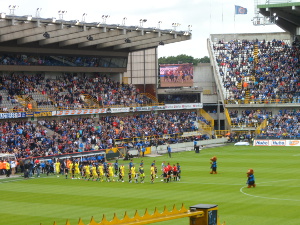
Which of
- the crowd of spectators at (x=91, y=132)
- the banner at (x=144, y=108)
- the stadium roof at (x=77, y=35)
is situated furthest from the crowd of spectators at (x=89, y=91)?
the stadium roof at (x=77, y=35)

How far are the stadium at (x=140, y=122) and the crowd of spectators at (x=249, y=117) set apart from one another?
20 centimetres

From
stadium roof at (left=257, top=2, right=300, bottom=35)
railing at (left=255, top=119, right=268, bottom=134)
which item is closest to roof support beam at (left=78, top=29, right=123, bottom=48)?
stadium roof at (left=257, top=2, right=300, bottom=35)

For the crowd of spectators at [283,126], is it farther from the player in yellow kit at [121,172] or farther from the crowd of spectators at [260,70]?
the player in yellow kit at [121,172]

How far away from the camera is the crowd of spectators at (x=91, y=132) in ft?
163

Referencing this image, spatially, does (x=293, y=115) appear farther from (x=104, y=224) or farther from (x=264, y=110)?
(x=104, y=224)

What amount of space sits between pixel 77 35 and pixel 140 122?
1513 centimetres

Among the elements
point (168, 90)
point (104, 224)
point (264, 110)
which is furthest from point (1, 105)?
point (104, 224)

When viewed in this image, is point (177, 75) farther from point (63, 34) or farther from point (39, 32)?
point (39, 32)

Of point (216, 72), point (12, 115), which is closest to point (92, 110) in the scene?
point (12, 115)

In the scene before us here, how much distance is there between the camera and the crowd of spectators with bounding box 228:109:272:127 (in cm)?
7031

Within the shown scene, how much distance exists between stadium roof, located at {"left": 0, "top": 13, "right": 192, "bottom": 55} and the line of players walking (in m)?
13.1

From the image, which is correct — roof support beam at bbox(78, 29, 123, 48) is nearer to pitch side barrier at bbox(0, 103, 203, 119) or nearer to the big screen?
pitch side barrier at bbox(0, 103, 203, 119)

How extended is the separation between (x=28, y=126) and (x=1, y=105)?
Result: 3.36 metres

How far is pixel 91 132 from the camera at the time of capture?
2265 inches
